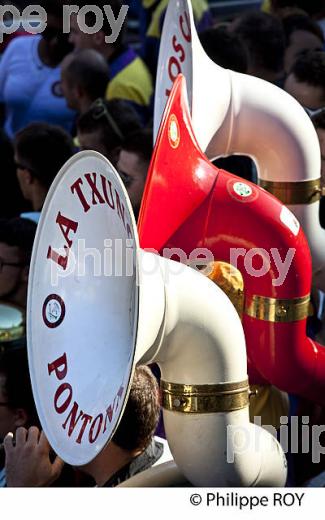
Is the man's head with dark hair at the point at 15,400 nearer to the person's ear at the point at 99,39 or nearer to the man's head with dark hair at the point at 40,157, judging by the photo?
the man's head with dark hair at the point at 40,157

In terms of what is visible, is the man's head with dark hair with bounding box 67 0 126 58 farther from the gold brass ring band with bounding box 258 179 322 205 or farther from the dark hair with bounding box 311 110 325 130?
the gold brass ring band with bounding box 258 179 322 205

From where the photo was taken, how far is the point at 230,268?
2.28m

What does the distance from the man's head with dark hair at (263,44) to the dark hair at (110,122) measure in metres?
0.49

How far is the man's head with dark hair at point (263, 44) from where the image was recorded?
4.03m

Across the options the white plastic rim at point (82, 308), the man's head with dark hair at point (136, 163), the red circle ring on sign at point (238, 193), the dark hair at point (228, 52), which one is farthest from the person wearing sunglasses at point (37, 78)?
the white plastic rim at point (82, 308)

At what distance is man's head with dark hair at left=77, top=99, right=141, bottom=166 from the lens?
3.71 m

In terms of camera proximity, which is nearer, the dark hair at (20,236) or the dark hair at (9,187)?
the dark hair at (20,236)

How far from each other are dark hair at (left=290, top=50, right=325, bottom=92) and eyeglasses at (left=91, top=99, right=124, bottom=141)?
0.62m

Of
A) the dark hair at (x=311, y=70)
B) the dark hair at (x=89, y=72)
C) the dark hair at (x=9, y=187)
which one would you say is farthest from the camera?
the dark hair at (x=89, y=72)

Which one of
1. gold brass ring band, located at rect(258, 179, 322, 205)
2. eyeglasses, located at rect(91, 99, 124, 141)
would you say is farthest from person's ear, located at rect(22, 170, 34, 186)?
gold brass ring band, located at rect(258, 179, 322, 205)

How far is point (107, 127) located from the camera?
147 inches

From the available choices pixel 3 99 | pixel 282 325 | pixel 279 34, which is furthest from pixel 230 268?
pixel 3 99

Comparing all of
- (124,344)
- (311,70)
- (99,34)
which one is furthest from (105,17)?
(124,344)
